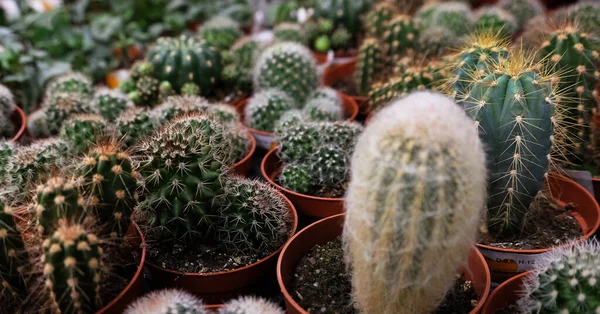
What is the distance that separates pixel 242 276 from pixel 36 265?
67 cm

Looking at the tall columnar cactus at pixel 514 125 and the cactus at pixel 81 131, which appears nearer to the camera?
the tall columnar cactus at pixel 514 125

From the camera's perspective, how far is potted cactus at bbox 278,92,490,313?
1.27 meters

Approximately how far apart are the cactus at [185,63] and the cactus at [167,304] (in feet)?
6.06

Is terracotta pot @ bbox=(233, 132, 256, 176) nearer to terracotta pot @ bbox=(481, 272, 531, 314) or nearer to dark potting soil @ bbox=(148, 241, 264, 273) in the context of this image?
dark potting soil @ bbox=(148, 241, 264, 273)

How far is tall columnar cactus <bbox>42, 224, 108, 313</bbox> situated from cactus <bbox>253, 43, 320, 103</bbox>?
1795 millimetres

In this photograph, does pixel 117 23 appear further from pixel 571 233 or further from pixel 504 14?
pixel 571 233

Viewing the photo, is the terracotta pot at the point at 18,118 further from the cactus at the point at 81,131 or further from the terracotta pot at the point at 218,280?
the terracotta pot at the point at 218,280

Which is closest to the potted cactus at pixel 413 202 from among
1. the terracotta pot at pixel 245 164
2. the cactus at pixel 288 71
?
the terracotta pot at pixel 245 164

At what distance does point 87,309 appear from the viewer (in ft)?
5.26

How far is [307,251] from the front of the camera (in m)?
2.04

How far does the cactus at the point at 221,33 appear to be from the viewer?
12.7 feet

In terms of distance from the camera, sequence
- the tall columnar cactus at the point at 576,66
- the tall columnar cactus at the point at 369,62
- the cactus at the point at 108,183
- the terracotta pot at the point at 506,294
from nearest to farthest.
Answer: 1. the cactus at the point at 108,183
2. the terracotta pot at the point at 506,294
3. the tall columnar cactus at the point at 576,66
4. the tall columnar cactus at the point at 369,62

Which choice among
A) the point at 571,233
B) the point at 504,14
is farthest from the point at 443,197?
the point at 504,14

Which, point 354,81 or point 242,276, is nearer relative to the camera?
point 242,276
